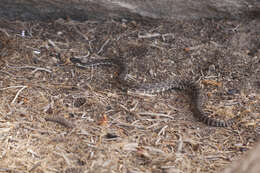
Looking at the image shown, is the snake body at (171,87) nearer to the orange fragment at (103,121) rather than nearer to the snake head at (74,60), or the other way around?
the snake head at (74,60)

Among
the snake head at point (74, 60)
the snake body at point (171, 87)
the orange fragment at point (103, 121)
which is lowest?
the orange fragment at point (103, 121)

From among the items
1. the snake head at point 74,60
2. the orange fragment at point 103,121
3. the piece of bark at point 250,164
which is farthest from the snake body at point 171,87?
the piece of bark at point 250,164

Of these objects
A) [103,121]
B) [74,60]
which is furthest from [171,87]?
[74,60]

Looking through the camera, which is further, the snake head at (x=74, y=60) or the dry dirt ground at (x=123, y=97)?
the snake head at (x=74, y=60)

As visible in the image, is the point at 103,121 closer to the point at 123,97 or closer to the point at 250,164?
the point at 123,97

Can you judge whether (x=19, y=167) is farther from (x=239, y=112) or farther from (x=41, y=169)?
(x=239, y=112)

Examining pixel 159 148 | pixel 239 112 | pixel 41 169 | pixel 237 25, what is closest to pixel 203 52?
pixel 237 25

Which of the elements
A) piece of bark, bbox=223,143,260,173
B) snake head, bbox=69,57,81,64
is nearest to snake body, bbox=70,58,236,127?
snake head, bbox=69,57,81,64
